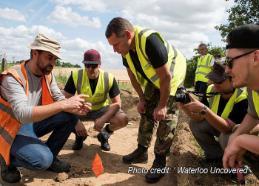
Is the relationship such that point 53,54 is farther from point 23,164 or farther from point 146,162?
point 146,162

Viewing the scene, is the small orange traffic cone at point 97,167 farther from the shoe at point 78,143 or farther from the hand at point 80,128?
the shoe at point 78,143

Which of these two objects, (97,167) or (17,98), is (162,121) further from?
(17,98)

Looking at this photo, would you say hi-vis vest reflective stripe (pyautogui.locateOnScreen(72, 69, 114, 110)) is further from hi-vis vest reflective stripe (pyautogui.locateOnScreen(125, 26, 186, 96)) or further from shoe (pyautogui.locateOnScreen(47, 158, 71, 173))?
shoe (pyautogui.locateOnScreen(47, 158, 71, 173))

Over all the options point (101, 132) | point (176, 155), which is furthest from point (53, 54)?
point (176, 155)

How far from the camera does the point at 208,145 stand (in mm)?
4188

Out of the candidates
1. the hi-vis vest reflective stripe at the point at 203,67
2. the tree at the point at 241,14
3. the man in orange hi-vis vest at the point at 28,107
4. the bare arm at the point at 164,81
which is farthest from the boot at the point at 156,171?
the tree at the point at 241,14

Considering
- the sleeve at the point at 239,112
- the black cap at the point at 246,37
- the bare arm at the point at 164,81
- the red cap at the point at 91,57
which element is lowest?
the sleeve at the point at 239,112

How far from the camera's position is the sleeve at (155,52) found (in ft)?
12.2

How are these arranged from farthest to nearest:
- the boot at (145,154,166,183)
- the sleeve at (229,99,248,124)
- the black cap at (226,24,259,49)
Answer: the boot at (145,154,166,183), the sleeve at (229,99,248,124), the black cap at (226,24,259,49)

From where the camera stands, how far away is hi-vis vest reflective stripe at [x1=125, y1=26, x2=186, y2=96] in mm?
3857

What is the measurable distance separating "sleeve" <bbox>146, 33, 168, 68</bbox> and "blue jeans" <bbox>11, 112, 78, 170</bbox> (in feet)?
4.02

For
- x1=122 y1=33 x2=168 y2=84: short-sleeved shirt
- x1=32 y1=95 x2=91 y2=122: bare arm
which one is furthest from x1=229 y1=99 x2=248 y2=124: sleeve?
x1=32 y1=95 x2=91 y2=122: bare arm

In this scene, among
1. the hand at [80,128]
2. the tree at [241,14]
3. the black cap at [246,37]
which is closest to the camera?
the black cap at [246,37]

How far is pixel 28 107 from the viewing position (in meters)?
3.45
